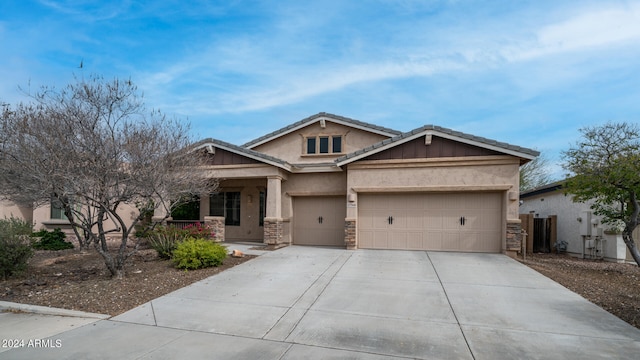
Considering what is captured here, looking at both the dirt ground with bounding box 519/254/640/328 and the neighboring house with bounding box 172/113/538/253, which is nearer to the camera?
the dirt ground with bounding box 519/254/640/328

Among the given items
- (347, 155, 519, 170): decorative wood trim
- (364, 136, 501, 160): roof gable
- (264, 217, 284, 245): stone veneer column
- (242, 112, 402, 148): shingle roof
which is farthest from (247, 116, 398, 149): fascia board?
(264, 217, 284, 245): stone veneer column

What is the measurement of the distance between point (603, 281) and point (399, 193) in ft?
20.1

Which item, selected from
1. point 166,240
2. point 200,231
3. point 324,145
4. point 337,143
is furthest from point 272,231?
point 337,143

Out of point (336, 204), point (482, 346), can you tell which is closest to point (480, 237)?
point (336, 204)

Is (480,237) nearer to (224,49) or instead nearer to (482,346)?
(482,346)

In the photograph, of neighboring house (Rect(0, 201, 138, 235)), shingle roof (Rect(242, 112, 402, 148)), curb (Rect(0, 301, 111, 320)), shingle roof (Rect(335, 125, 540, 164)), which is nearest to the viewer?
curb (Rect(0, 301, 111, 320))

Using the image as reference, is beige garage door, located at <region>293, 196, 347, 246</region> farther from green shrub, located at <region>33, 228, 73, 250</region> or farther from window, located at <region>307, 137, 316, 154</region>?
green shrub, located at <region>33, 228, 73, 250</region>

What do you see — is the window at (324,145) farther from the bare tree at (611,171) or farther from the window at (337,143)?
the bare tree at (611,171)

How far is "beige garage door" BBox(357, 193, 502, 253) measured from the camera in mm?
11891

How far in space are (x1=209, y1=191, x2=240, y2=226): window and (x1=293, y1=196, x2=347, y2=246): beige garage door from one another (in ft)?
10.7

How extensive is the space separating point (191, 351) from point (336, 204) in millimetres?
10029

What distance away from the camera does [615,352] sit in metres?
4.36

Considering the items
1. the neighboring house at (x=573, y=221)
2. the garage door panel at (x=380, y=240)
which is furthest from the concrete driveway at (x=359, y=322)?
the neighboring house at (x=573, y=221)

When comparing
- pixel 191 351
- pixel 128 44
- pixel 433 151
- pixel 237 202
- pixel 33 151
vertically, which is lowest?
pixel 191 351
